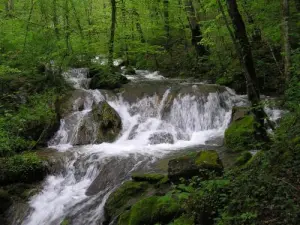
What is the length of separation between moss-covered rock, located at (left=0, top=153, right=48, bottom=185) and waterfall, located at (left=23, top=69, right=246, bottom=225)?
377 millimetres

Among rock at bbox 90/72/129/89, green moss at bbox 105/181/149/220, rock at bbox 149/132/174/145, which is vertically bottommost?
green moss at bbox 105/181/149/220

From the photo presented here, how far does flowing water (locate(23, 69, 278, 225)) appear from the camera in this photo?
25.1ft

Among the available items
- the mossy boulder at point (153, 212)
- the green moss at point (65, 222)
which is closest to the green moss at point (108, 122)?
the green moss at point (65, 222)

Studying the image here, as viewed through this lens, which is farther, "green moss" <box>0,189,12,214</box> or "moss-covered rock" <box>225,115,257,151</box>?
"moss-covered rock" <box>225,115,257,151</box>

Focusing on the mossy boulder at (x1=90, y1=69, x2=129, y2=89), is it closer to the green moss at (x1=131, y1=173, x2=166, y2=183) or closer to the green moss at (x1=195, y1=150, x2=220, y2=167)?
the green moss at (x1=131, y1=173, x2=166, y2=183)

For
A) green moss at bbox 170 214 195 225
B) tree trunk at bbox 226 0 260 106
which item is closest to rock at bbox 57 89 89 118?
tree trunk at bbox 226 0 260 106

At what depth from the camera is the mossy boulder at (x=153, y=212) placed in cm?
539

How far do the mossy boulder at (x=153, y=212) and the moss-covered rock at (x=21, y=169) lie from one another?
4.15 m

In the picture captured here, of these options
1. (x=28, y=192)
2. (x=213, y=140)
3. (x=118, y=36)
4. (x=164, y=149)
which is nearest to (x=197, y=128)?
(x=213, y=140)

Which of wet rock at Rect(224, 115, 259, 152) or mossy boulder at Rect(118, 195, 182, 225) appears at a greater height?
wet rock at Rect(224, 115, 259, 152)

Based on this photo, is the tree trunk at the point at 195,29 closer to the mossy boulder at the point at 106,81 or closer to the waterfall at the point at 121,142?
the waterfall at the point at 121,142

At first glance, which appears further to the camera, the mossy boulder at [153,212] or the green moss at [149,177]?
the green moss at [149,177]

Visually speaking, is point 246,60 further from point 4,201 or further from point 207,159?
point 4,201

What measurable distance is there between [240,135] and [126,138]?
167 inches
